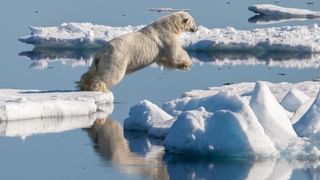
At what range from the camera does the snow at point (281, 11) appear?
2771cm

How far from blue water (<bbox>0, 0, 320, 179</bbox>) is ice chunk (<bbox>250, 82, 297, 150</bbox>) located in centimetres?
37

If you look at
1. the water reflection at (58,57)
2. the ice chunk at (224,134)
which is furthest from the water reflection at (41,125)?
the water reflection at (58,57)

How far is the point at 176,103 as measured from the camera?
43.7ft

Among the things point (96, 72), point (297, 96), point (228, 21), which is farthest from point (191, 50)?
point (297, 96)

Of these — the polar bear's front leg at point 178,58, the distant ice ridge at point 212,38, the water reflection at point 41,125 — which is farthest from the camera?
the distant ice ridge at point 212,38

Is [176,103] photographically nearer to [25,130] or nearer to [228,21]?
[25,130]

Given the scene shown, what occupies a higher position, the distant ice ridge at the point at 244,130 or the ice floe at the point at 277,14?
the distant ice ridge at the point at 244,130

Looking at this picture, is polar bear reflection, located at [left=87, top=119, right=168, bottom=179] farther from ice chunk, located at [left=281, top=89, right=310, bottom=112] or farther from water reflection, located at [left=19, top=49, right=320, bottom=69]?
water reflection, located at [left=19, top=49, right=320, bottom=69]

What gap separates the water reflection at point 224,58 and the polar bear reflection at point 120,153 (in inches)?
266

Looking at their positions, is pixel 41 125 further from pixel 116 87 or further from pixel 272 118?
A: pixel 116 87

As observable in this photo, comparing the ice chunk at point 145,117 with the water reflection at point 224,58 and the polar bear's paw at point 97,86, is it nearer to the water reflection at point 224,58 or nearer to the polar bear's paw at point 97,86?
the polar bear's paw at point 97,86

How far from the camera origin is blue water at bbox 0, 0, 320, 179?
33.6 feet

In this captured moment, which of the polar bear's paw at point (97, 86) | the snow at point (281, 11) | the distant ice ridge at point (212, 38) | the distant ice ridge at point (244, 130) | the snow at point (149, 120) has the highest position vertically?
the distant ice ridge at point (244, 130)

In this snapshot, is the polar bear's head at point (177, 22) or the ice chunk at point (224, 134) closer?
the ice chunk at point (224, 134)
